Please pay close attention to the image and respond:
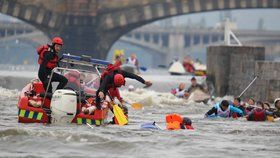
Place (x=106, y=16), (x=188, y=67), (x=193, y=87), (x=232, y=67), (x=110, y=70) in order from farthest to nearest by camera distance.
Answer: (x=106, y=16), (x=188, y=67), (x=232, y=67), (x=193, y=87), (x=110, y=70)

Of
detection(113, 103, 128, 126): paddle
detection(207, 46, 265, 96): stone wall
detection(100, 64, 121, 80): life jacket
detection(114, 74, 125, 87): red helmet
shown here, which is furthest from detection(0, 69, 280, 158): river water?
detection(207, 46, 265, 96): stone wall

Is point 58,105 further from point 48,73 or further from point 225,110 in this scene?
point 225,110

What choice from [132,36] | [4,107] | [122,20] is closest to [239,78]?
[4,107]

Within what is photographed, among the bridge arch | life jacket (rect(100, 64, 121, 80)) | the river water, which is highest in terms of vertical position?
the bridge arch

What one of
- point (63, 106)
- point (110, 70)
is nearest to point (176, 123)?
point (110, 70)

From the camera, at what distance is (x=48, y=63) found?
74.2 feet

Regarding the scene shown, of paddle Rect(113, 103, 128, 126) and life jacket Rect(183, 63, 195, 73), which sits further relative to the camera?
life jacket Rect(183, 63, 195, 73)

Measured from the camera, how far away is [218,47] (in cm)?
4216

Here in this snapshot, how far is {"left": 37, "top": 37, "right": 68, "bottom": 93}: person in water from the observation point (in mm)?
22453

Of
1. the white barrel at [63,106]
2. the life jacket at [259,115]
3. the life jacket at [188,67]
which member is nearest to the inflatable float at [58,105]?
the white barrel at [63,106]

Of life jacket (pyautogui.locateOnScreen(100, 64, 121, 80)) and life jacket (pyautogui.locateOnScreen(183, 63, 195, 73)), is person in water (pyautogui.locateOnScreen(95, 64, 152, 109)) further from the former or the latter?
life jacket (pyautogui.locateOnScreen(183, 63, 195, 73))

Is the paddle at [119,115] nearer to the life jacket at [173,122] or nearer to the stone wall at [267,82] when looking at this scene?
the life jacket at [173,122]

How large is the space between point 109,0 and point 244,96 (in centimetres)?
3816

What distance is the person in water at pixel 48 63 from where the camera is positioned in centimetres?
2245
